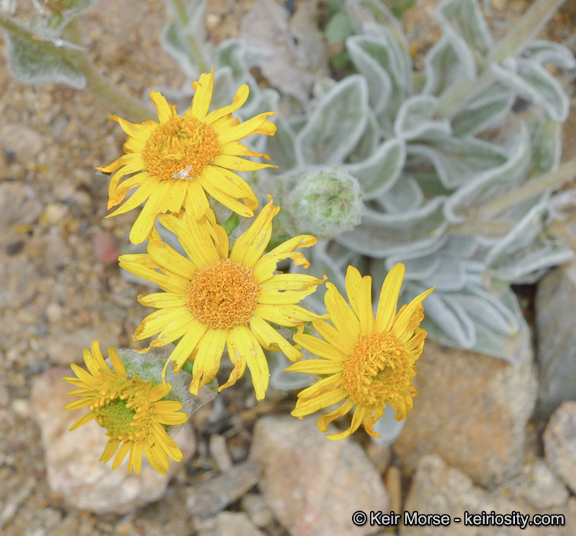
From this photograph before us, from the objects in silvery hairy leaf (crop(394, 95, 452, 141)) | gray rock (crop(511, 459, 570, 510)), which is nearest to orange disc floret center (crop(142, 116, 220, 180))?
silvery hairy leaf (crop(394, 95, 452, 141))

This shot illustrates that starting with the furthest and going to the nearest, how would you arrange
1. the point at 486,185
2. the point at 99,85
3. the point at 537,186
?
the point at 486,185
the point at 537,186
the point at 99,85

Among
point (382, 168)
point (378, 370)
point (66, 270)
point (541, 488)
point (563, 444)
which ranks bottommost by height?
point (541, 488)

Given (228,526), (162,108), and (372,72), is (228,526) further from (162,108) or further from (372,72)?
(372,72)

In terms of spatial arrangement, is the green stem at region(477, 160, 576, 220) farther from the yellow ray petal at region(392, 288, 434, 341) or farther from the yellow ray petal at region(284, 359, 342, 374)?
the yellow ray petal at region(284, 359, 342, 374)

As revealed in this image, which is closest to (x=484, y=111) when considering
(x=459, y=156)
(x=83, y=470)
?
(x=459, y=156)

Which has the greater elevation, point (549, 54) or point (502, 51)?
point (502, 51)

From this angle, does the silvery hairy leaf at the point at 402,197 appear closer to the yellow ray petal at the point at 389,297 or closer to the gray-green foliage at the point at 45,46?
the yellow ray petal at the point at 389,297

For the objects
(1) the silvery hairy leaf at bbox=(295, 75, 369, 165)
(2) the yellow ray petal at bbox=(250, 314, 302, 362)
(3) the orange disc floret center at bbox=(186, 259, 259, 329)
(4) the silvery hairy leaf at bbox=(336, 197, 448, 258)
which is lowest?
(4) the silvery hairy leaf at bbox=(336, 197, 448, 258)
